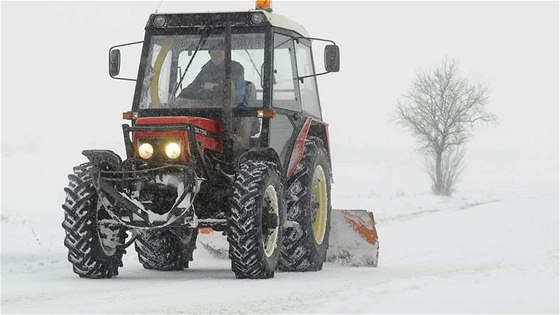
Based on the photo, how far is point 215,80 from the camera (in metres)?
9.01

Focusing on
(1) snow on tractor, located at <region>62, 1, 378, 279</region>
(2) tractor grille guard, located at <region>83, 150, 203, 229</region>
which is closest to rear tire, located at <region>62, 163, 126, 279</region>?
(1) snow on tractor, located at <region>62, 1, 378, 279</region>

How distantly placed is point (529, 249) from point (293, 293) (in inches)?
346

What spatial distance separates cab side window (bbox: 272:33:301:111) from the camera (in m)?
9.28

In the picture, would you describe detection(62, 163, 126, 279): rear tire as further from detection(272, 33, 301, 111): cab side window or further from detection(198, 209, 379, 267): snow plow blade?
detection(198, 209, 379, 267): snow plow blade

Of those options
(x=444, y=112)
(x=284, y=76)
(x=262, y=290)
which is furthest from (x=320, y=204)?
(x=444, y=112)

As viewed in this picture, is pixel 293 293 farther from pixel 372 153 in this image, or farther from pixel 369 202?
pixel 372 153

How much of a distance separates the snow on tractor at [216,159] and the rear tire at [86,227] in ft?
0.03

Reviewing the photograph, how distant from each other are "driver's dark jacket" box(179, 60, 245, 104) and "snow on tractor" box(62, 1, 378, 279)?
0.01 metres

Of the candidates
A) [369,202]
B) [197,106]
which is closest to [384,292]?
[197,106]

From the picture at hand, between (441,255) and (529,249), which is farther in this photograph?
(529,249)

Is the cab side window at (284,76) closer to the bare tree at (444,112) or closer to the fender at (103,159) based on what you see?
the fender at (103,159)

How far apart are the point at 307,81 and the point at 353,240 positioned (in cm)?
194

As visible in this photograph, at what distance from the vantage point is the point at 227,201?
841 cm

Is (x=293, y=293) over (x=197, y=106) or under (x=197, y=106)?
under
